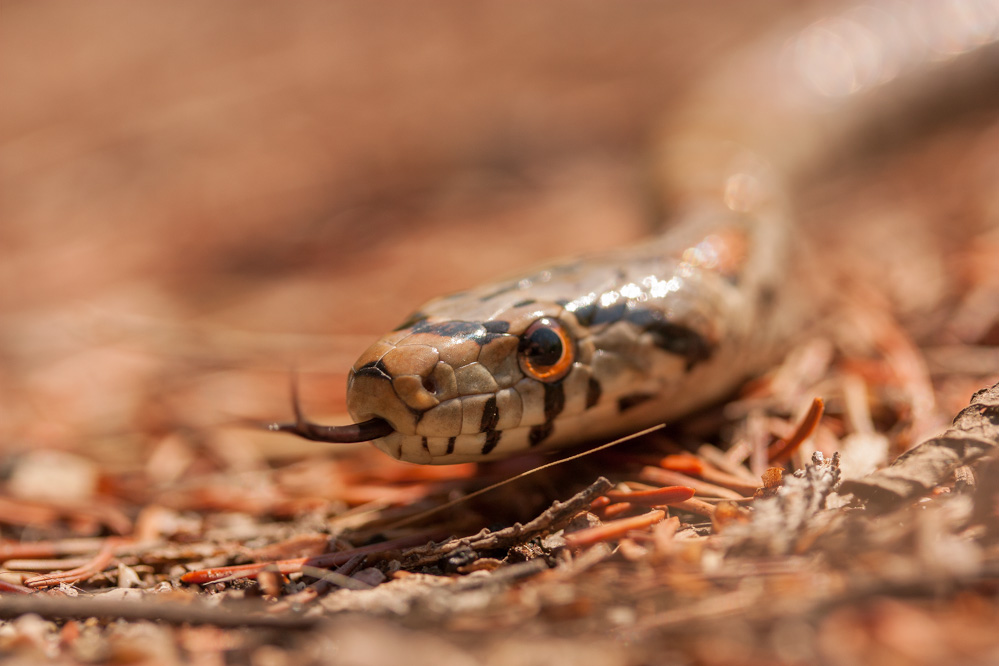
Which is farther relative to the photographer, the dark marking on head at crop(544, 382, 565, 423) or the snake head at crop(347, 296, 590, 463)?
the dark marking on head at crop(544, 382, 565, 423)

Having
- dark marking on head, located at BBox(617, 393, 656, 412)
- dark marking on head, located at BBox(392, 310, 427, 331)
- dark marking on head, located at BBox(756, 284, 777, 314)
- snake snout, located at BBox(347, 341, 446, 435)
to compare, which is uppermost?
dark marking on head, located at BBox(392, 310, 427, 331)

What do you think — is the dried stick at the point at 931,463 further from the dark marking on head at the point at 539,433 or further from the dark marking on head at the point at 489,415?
the dark marking on head at the point at 489,415

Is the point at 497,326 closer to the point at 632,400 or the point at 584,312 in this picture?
the point at 584,312

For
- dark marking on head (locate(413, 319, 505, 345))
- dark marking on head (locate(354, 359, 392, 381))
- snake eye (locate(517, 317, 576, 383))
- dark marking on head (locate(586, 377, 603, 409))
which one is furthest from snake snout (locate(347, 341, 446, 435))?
dark marking on head (locate(586, 377, 603, 409))

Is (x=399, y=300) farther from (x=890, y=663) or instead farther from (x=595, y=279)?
(x=890, y=663)

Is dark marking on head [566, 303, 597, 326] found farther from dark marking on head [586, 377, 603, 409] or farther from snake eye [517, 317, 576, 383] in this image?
dark marking on head [586, 377, 603, 409]

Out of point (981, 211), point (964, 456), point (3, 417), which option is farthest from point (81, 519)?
point (981, 211)

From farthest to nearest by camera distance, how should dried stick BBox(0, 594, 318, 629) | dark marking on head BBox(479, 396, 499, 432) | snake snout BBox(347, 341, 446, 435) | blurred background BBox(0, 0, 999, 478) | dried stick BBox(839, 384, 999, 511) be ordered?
blurred background BBox(0, 0, 999, 478) < dark marking on head BBox(479, 396, 499, 432) < snake snout BBox(347, 341, 446, 435) < dried stick BBox(839, 384, 999, 511) < dried stick BBox(0, 594, 318, 629)
